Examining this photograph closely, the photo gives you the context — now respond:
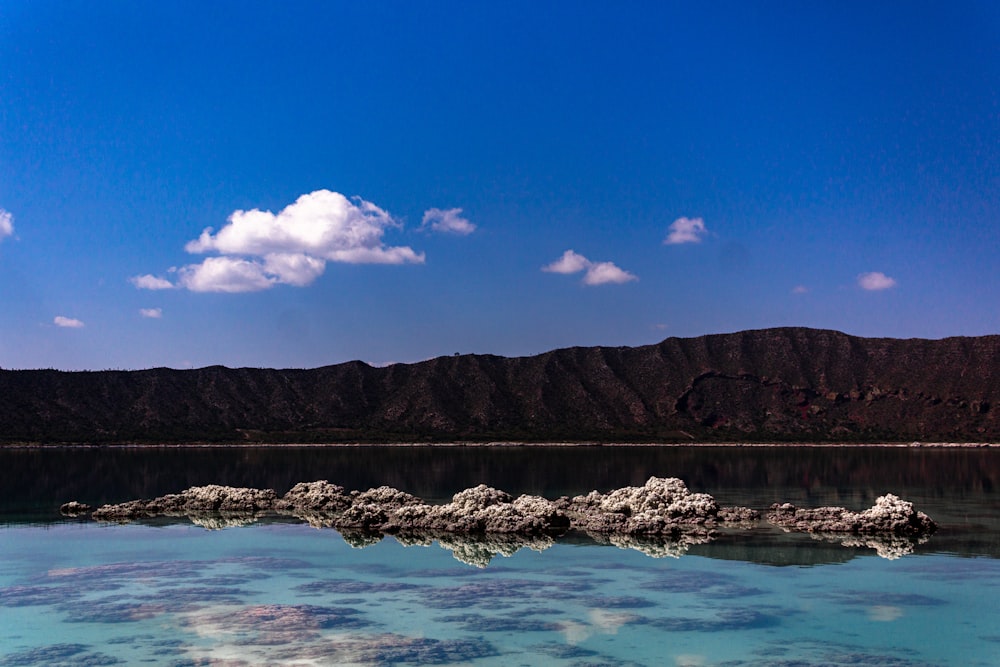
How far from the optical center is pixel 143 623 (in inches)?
731

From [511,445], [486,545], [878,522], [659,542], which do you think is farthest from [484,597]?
[511,445]

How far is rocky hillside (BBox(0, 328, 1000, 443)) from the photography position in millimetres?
131000

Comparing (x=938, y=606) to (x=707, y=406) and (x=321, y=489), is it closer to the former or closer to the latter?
(x=321, y=489)

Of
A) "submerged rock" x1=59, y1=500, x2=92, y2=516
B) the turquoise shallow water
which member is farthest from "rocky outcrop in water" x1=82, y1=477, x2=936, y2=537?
the turquoise shallow water

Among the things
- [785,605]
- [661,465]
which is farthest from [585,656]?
[661,465]

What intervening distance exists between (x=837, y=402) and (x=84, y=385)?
111282 mm

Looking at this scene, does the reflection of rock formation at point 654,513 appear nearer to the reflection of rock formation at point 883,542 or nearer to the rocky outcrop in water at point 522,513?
the rocky outcrop in water at point 522,513

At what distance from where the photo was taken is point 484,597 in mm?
20922

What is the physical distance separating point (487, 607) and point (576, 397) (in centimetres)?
13457

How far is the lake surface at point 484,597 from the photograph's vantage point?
54.0 ft

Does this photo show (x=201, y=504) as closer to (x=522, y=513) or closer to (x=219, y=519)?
(x=219, y=519)

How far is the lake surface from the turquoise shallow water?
63mm

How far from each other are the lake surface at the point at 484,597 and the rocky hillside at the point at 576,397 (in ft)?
321

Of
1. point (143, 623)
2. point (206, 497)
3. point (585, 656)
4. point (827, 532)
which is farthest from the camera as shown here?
point (206, 497)
